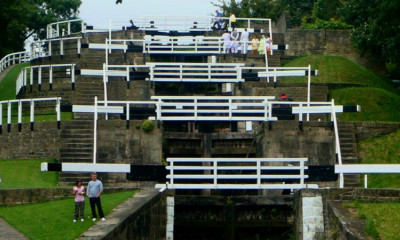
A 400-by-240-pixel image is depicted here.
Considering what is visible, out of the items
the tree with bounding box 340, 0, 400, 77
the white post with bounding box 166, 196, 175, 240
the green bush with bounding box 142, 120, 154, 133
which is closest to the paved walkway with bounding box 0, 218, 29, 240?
the white post with bounding box 166, 196, 175, 240

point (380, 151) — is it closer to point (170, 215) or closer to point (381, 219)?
point (170, 215)

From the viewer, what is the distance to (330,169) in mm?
35781

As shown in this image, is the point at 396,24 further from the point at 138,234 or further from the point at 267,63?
the point at 138,234

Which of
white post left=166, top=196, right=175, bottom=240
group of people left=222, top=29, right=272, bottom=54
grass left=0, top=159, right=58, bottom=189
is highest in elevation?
group of people left=222, top=29, right=272, bottom=54

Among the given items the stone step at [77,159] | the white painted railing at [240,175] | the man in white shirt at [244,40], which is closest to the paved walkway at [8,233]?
the white painted railing at [240,175]

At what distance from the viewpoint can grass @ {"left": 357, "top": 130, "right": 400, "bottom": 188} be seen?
4043 centimetres

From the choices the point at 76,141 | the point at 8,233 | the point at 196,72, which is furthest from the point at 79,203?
the point at 196,72

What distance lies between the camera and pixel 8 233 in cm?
2683

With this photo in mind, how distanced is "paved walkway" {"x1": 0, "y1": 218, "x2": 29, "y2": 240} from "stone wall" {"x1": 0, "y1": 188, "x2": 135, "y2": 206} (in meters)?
2.88

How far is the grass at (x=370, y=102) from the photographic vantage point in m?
49.4

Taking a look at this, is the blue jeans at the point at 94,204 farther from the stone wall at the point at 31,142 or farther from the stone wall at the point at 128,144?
the stone wall at the point at 31,142

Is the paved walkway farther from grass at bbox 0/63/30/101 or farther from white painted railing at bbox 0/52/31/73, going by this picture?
white painted railing at bbox 0/52/31/73

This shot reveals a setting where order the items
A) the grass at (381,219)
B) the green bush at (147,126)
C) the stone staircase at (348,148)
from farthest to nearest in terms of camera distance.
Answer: the green bush at (147,126) → the stone staircase at (348,148) → the grass at (381,219)

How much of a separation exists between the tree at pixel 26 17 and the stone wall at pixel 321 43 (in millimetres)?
15923
